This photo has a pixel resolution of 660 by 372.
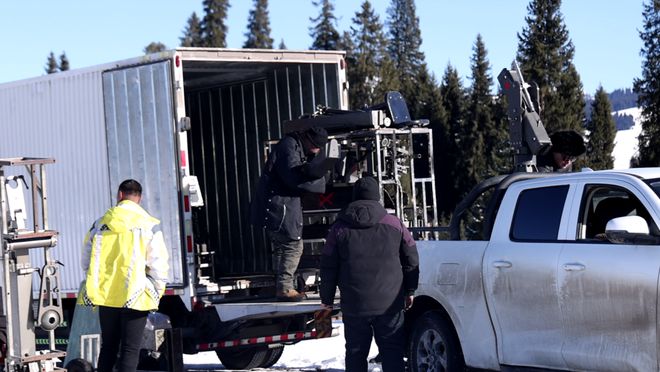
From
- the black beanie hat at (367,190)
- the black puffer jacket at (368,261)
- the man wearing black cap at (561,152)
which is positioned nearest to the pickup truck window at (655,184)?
the black puffer jacket at (368,261)

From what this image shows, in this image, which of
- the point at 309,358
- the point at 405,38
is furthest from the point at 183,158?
the point at 405,38

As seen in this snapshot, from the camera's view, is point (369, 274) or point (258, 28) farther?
point (258, 28)

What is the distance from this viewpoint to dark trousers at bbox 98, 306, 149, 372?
30.0 feet

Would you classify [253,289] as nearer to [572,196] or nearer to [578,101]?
[572,196]

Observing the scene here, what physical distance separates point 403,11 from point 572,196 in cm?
10301

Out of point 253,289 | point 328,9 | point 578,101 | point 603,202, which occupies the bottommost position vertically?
point 253,289

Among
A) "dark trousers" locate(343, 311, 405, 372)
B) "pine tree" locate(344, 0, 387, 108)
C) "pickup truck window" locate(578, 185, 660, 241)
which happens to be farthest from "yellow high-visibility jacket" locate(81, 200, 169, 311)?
"pine tree" locate(344, 0, 387, 108)

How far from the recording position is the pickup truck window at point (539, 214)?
8.23 meters

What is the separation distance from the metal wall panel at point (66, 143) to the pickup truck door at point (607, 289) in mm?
5551

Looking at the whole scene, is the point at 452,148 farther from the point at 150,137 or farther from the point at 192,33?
the point at 150,137

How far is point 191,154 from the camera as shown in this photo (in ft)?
44.6

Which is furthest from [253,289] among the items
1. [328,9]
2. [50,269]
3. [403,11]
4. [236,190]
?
[403,11]

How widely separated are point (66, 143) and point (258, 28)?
81807mm

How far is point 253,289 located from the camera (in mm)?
12164
